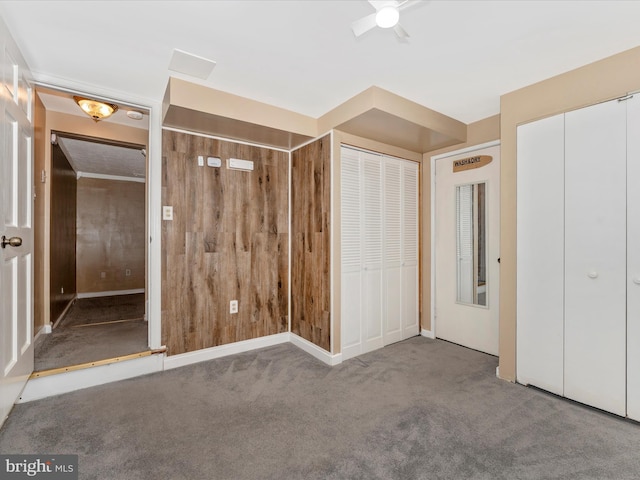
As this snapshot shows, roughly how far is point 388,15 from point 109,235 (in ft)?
21.6

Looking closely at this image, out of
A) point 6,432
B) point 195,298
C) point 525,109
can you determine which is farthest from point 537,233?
point 6,432

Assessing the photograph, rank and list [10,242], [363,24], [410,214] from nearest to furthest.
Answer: [363,24] < [10,242] < [410,214]

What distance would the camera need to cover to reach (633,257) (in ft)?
6.58

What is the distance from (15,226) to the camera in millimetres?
1924

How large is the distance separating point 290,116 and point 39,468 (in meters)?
3.01

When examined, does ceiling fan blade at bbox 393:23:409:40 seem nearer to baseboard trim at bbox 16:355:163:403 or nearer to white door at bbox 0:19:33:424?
white door at bbox 0:19:33:424

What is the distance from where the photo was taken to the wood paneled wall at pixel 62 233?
3.60 meters

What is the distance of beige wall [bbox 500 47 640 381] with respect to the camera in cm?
207

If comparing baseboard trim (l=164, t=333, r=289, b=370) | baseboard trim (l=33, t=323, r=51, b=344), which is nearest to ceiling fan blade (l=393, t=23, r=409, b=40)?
baseboard trim (l=164, t=333, r=289, b=370)

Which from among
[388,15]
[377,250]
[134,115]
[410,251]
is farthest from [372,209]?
[134,115]

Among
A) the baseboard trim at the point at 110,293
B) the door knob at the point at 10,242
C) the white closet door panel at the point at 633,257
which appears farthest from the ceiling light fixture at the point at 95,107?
the baseboard trim at the point at 110,293

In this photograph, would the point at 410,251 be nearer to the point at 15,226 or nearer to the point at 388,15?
the point at 388,15

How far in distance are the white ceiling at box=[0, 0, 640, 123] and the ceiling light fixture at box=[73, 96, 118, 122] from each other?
11.6 inches

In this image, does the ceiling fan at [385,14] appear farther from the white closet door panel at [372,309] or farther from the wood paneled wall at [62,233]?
the wood paneled wall at [62,233]
